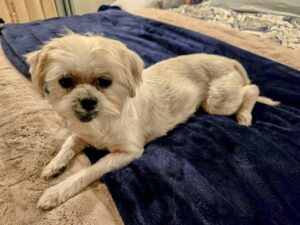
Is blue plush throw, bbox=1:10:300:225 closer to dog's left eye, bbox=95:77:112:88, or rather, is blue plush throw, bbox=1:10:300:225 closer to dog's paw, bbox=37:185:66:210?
dog's paw, bbox=37:185:66:210

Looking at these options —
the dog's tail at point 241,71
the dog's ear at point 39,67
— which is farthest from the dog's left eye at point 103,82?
the dog's tail at point 241,71

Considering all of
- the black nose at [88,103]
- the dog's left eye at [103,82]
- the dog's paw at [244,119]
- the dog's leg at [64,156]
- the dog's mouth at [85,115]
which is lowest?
the dog's paw at [244,119]

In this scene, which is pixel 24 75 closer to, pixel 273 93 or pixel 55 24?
pixel 55 24

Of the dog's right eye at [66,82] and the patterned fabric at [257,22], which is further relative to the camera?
the patterned fabric at [257,22]

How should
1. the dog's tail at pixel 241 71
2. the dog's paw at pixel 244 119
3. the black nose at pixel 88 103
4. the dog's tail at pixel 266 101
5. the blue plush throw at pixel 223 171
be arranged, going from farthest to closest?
the dog's tail at pixel 241 71
the dog's tail at pixel 266 101
the dog's paw at pixel 244 119
the black nose at pixel 88 103
the blue plush throw at pixel 223 171

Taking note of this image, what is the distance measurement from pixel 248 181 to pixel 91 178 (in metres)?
0.61

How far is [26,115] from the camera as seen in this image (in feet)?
4.97

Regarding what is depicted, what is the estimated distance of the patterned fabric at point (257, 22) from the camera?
2511 millimetres

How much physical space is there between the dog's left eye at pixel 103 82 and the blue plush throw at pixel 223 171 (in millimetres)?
355

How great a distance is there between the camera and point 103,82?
1264mm

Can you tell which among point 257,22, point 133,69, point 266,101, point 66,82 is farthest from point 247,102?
point 257,22

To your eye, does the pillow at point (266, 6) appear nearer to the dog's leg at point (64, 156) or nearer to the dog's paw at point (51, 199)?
the dog's leg at point (64, 156)

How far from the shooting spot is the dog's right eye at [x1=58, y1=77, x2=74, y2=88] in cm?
125

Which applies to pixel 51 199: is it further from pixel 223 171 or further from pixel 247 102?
pixel 247 102
